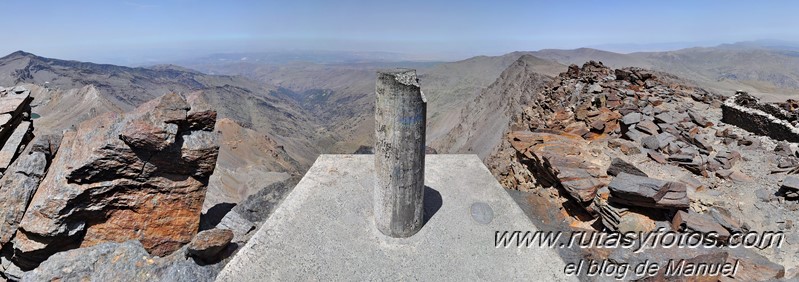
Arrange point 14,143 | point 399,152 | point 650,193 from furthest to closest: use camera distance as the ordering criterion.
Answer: point 14,143 → point 650,193 → point 399,152

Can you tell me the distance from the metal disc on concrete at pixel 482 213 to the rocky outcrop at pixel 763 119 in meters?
8.29

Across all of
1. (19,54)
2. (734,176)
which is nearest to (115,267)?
(734,176)

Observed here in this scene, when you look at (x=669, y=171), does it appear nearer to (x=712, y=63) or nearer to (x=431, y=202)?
(x=431, y=202)

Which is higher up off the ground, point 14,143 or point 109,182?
point 14,143

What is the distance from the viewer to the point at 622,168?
783cm

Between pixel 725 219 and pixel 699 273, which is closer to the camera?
pixel 699 273

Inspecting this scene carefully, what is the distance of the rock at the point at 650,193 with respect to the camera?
6.46 m

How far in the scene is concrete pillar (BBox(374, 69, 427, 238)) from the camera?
4992mm

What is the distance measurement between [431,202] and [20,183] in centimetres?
744

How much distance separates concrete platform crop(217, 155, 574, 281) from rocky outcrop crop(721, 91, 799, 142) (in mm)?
7852

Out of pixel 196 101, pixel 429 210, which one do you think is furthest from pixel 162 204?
pixel 429 210

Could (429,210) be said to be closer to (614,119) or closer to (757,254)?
(757,254)

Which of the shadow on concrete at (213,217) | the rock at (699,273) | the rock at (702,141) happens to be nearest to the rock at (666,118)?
the rock at (702,141)

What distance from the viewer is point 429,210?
21.2 feet
